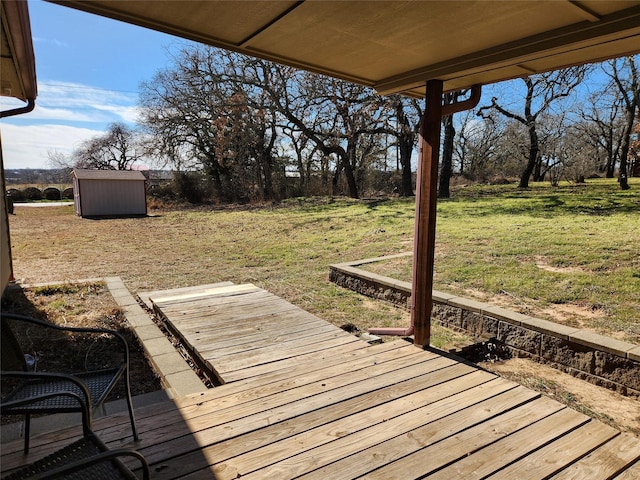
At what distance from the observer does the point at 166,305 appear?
3.85 m

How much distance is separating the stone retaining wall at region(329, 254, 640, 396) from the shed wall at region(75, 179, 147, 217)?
1395 cm

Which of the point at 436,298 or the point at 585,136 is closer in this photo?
the point at 436,298

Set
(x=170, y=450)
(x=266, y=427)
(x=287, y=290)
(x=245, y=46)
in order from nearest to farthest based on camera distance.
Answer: (x=170, y=450) < (x=266, y=427) < (x=245, y=46) < (x=287, y=290)

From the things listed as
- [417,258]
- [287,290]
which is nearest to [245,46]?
[417,258]

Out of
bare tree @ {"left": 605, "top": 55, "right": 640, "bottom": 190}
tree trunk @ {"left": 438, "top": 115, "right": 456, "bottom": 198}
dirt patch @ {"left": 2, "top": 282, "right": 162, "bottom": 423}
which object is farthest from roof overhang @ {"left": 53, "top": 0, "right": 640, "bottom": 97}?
bare tree @ {"left": 605, "top": 55, "right": 640, "bottom": 190}

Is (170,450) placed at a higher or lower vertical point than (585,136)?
lower

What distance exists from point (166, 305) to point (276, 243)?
4878 millimetres

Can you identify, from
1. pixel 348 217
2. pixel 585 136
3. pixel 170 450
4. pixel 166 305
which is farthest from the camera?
pixel 585 136

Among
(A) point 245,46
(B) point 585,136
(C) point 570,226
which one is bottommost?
(C) point 570,226

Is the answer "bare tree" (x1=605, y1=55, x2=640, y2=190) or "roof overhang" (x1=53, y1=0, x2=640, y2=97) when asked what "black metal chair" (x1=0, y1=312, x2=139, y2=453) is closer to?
"roof overhang" (x1=53, y1=0, x2=640, y2=97)

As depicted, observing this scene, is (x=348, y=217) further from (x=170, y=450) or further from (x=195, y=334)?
(x=170, y=450)

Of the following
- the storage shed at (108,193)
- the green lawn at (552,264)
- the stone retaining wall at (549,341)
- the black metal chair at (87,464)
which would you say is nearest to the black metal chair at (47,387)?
the black metal chair at (87,464)

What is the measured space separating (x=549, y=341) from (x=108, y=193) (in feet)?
51.6

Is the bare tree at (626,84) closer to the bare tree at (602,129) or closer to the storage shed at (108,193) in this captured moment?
the bare tree at (602,129)
